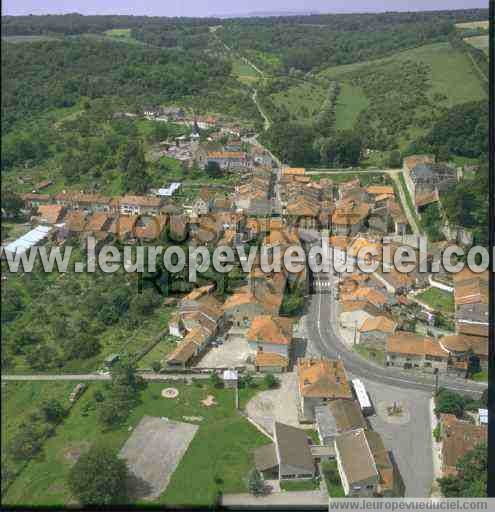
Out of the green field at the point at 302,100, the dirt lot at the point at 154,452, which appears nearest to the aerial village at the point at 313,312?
the dirt lot at the point at 154,452

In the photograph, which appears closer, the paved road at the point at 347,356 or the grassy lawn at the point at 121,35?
the paved road at the point at 347,356

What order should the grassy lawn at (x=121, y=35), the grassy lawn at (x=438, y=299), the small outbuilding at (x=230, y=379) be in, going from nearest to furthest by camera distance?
1. the small outbuilding at (x=230, y=379)
2. the grassy lawn at (x=438, y=299)
3. the grassy lawn at (x=121, y=35)

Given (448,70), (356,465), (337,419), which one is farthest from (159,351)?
(448,70)

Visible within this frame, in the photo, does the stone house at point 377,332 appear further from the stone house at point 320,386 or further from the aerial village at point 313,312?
the stone house at point 320,386

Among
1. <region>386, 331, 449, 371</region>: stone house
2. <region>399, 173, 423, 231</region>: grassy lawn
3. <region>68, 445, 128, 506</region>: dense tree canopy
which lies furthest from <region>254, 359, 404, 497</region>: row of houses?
<region>399, 173, 423, 231</region>: grassy lawn

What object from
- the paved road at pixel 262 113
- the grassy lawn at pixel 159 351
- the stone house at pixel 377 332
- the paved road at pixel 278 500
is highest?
the paved road at pixel 262 113

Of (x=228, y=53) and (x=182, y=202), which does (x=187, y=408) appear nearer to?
(x=182, y=202)
